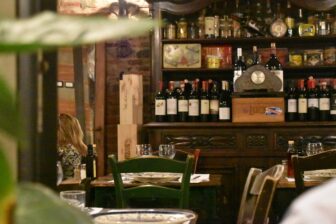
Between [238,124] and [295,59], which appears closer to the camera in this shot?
[238,124]

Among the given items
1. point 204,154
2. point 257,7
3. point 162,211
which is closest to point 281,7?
point 257,7

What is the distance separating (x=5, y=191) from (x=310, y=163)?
227cm

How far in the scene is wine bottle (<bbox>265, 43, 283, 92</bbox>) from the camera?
4797 millimetres

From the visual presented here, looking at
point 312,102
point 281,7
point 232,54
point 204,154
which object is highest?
point 281,7

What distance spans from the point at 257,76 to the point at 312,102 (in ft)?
1.68

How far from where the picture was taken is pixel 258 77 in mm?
4730

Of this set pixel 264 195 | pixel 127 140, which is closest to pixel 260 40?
pixel 127 140

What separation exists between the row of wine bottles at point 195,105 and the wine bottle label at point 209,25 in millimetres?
442

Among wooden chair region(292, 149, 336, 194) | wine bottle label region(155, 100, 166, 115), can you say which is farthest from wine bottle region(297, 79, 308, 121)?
wooden chair region(292, 149, 336, 194)

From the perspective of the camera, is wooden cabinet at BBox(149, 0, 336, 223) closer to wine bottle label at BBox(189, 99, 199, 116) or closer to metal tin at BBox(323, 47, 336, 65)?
wine bottle label at BBox(189, 99, 199, 116)

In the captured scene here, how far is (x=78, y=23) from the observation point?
31cm

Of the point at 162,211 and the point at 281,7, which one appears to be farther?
the point at 281,7

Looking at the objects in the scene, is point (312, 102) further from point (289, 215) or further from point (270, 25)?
point (289, 215)

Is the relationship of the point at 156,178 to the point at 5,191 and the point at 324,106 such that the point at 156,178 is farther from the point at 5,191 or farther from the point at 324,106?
the point at 5,191
